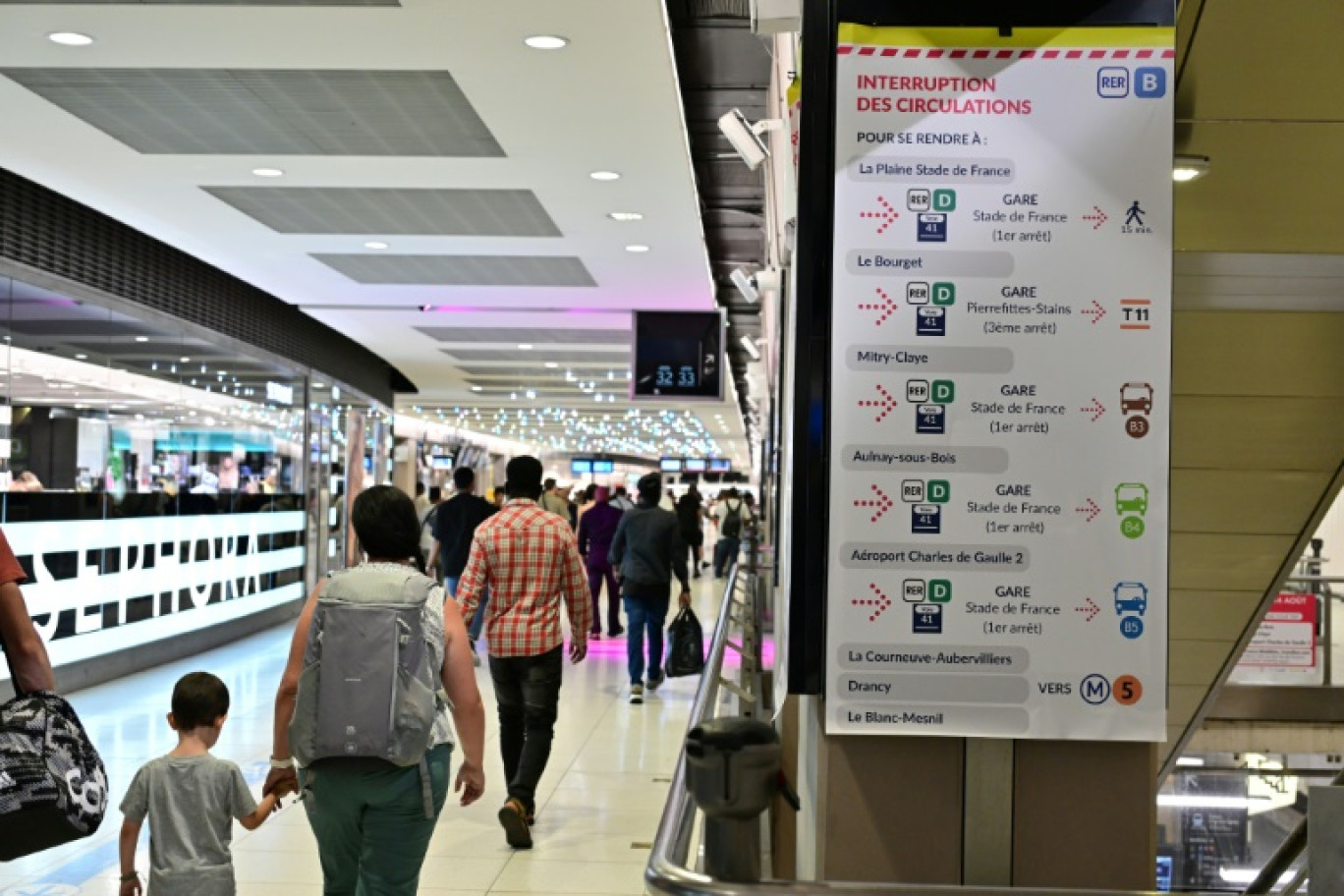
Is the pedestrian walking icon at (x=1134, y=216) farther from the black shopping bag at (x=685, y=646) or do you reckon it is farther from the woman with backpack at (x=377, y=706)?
the black shopping bag at (x=685, y=646)

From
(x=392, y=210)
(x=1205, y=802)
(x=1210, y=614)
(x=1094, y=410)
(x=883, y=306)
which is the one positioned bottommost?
(x=1205, y=802)

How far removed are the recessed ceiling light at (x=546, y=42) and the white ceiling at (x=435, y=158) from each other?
1.9 inches

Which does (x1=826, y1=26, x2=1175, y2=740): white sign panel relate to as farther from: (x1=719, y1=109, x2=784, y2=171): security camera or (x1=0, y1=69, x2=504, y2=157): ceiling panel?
(x1=0, y1=69, x2=504, y2=157): ceiling panel

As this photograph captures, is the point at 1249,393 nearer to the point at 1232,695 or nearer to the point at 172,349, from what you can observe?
the point at 1232,695

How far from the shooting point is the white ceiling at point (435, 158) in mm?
5918

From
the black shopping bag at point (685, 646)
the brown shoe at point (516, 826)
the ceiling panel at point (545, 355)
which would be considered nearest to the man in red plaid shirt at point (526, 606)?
the brown shoe at point (516, 826)

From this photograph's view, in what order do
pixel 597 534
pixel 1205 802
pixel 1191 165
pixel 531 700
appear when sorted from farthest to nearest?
pixel 1205 802
pixel 597 534
pixel 531 700
pixel 1191 165

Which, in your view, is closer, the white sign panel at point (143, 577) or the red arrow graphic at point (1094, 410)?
the red arrow graphic at point (1094, 410)

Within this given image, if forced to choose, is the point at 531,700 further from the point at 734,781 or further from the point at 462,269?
the point at 462,269

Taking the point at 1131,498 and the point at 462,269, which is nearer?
the point at 1131,498

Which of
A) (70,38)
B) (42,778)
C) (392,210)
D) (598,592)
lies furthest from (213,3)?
(598,592)

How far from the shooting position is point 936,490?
8.00ft

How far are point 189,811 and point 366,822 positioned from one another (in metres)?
0.63

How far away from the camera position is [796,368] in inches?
97.0
